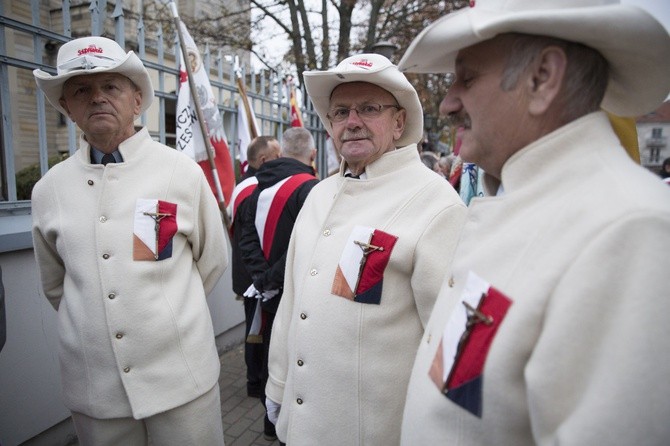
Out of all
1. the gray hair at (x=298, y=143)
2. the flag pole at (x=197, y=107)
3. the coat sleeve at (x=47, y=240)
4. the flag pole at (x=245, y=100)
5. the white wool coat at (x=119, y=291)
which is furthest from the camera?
the flag pole at (x=245, y=100)

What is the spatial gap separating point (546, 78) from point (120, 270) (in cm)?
178

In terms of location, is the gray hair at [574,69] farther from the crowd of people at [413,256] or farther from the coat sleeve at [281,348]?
the coat sleeve at [281,348]

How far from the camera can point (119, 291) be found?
189 cm

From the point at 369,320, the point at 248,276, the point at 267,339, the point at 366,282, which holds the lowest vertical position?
the point at 267,339

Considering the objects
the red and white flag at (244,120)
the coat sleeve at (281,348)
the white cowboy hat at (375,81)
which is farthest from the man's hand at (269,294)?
the red and white flag at (244,120)

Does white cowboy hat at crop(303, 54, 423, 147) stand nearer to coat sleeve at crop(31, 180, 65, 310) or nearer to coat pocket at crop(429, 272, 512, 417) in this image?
coat pocket at crop(429, 272, 512, 417)

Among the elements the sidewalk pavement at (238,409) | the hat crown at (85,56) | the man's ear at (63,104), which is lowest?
the sidewalk pavement at (238,409)

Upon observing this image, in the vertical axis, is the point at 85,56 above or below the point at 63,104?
above

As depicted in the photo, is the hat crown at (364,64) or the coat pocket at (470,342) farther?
the hat crown at (364,64)

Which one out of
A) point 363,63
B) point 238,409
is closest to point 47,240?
point 363,63

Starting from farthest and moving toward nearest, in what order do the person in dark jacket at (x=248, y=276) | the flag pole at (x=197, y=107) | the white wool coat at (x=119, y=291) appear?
the flag pole at (x=197, y=107)
the person in dark jacket at (x=248, y=276)
the white wool coat at (x=119, y=291)

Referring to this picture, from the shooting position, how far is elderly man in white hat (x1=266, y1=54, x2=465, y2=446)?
1579 millimetres

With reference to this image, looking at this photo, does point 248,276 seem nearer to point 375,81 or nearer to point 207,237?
point 207,237

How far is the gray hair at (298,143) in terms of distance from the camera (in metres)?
3.44
